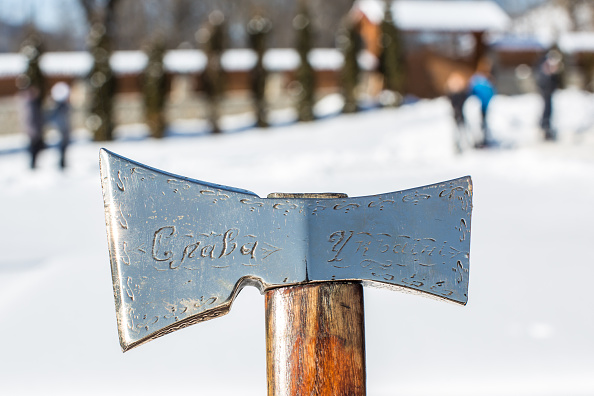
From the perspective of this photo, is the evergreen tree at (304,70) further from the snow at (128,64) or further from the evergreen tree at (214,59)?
the snow at (128,64)

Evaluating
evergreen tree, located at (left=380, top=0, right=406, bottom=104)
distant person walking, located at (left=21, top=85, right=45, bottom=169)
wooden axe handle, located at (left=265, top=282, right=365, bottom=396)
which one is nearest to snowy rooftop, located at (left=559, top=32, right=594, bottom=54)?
evergreen tree, located at (left=380, top=0, right=406, bottom=104)

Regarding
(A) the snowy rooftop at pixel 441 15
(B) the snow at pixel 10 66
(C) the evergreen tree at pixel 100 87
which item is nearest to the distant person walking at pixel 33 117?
(C) the evergreen tree at pixel 100 87

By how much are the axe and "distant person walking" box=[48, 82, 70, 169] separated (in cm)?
935

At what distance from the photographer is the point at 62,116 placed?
9836 mm

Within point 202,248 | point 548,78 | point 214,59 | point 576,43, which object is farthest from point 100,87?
point 576,43

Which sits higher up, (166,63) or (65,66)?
(166,63)

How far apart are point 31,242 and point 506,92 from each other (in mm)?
23276

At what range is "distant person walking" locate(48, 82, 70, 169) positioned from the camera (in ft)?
32.1

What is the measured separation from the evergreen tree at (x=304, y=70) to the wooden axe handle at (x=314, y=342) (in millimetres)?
18401

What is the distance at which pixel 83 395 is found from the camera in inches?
101

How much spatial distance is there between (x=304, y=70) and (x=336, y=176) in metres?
11.8

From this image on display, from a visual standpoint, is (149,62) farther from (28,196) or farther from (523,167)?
(523,167)

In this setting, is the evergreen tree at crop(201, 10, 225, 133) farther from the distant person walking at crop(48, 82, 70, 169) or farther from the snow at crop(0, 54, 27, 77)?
the distant person walking at crop(48, 82, 70, 169)

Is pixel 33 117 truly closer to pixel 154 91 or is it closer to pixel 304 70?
pixel 154 91
